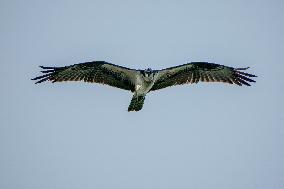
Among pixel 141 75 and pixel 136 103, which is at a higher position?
pixel 141 75

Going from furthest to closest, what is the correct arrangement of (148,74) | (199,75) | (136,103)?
(199,75)
(136,103)
(148,74)

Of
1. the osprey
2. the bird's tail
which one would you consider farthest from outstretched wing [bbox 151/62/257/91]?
the bird's tail

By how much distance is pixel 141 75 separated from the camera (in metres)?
13.1

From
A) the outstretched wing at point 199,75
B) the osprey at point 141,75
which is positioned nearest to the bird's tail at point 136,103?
the osprey at point 141,75

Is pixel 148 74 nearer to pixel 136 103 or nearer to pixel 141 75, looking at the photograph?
pixel 141 75

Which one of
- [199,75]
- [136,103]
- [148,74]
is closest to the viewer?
[148,74]

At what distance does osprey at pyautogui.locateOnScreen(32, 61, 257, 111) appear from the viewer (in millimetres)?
13281

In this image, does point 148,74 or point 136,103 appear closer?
point 148,74

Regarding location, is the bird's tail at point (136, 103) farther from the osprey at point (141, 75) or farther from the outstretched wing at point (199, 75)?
the outstretched wing at point (199, 75)

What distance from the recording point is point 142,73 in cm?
1307

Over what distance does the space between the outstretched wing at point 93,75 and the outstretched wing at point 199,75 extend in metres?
0.98

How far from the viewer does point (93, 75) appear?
13805 millimetres

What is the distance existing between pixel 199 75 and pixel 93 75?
3.51 m

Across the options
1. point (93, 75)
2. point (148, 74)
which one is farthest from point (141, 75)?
point (93, 75)
